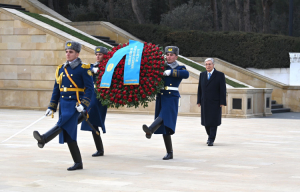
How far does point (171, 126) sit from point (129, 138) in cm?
324

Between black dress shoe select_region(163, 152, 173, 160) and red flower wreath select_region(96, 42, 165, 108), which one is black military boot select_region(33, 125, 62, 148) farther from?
black dress shoe select_region(163, 152, 173, 160)

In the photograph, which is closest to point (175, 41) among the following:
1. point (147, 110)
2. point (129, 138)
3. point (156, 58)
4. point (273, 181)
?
point (147, 110)

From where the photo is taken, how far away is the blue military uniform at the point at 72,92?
7445 mm

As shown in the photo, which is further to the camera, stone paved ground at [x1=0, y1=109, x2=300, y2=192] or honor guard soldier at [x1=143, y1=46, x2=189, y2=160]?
honor guard soldier at [x1=143, y1=46, x2=189, y2=160]

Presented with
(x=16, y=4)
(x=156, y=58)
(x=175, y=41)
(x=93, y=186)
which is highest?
(x=16, y=4)

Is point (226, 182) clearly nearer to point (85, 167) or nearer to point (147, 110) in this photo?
point (85, 167)

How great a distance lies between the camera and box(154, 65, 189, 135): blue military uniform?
8609mm

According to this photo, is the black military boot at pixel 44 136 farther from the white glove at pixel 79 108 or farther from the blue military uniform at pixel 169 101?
the blue military uniform at pixel 169 101

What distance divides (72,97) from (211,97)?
419 centimetres

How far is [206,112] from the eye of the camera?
10977 millimetres

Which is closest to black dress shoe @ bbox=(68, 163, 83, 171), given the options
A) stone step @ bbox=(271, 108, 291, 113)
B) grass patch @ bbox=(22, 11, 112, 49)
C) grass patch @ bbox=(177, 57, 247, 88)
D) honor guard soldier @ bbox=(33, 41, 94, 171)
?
honor guard soldier @ bbox=(33, 41, 94, 171)

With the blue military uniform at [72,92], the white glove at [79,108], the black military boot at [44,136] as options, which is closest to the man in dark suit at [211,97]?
the blue military uniform at [72,92]

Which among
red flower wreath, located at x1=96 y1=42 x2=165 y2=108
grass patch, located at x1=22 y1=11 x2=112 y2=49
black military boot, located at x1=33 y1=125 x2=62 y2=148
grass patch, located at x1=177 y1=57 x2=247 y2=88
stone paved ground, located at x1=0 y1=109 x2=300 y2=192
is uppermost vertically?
grass patch, located at x1=22 y1=11 x2=112 y2=49

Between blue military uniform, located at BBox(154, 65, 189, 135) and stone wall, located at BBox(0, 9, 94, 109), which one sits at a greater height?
stone wall, located at BBox(0, 9, 94, 109)
